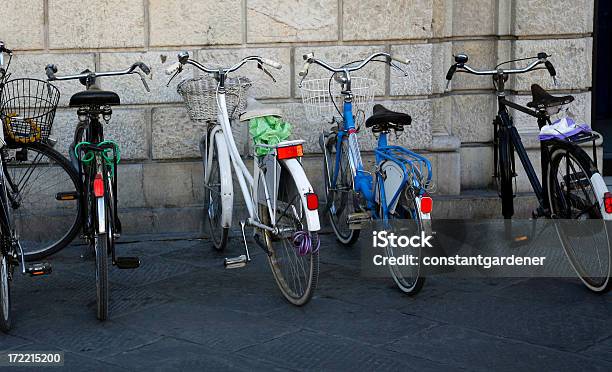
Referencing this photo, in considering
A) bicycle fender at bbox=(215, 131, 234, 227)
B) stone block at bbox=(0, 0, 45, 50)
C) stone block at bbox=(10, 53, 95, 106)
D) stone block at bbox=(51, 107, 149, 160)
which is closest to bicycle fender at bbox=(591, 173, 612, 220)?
bicycle fender at bbox=(215, 131, 234, 227)

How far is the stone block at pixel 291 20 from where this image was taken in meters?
7.95

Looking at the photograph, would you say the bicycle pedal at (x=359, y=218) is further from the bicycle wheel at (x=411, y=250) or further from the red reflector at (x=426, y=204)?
the red reflector at (x=426, y=204)

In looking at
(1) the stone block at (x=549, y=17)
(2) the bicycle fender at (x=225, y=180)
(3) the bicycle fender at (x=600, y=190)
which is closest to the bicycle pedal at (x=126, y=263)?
(2) the bicycle fender at (x=225, y=180)

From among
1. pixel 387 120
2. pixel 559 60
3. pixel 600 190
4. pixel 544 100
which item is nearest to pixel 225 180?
pixel 387 120

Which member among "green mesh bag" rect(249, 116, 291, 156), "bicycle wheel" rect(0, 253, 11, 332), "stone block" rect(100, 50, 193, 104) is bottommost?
"bicycle wheel" rect(0, 253, 11, 332)

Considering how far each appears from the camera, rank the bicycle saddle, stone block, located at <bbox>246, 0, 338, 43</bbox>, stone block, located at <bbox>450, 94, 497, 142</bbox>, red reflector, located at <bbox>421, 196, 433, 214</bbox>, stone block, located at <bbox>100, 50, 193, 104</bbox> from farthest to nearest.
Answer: stone block, located at <bbox>450, 94, 497, 142</bbox>
stone block, located at <bbox>246, 0, 338, 43</bbox>
stone block, located at <bbox>100, 50, 193, 104</bbox>
the bicycle saddle
red reflector, located at <bbox>421, 196, 433, 214</bbox>

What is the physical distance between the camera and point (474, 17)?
8.45 metres

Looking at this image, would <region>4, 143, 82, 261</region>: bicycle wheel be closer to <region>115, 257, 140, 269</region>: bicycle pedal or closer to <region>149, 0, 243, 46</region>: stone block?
<region>115, 257, 140, 269</region>: bicycle pedal

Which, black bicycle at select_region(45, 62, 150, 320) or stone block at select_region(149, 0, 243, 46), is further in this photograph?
stone block at select_region(149, 0, 243, 46)

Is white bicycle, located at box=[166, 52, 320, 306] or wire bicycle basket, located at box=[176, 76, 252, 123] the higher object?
wire bicycle basket, located at box=[176, 76, 252, 123]

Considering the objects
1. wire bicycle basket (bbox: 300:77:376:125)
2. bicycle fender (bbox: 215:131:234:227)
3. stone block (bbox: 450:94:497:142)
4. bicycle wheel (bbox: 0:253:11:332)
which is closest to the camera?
bicycle wheel (bbox: 0:253:11:332)

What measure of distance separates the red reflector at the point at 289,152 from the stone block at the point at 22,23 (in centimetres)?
277

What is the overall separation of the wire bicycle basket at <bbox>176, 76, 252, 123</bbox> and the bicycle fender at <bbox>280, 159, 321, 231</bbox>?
0.98 m

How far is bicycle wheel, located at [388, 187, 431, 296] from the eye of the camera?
5802mm
